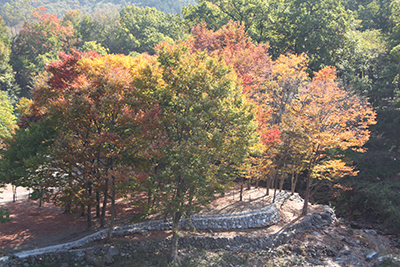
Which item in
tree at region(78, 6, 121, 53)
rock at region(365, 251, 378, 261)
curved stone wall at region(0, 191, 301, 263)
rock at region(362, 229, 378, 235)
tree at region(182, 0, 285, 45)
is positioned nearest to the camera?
curved stone wall at region(0, 191, 301, 263)

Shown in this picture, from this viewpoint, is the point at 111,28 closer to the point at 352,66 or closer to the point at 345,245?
the point at 352,66

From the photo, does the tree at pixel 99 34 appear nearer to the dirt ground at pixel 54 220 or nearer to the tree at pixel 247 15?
the tree at pixel 247 15

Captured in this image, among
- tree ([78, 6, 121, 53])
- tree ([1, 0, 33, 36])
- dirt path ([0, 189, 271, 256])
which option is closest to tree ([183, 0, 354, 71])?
dirt path ([0, 189, 271, 256])

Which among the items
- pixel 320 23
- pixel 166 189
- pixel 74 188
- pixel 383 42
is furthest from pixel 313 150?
pixel 383 42

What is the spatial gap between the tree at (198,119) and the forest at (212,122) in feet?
0.21

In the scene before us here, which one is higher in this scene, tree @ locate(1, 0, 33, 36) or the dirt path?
tree @ locate(1, 0, 33, 36)

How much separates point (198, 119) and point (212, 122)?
2.65ft

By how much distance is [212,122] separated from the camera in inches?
516

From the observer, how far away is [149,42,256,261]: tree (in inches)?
477

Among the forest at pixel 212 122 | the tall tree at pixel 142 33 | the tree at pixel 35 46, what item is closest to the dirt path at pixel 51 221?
the forest at pixel 212 122

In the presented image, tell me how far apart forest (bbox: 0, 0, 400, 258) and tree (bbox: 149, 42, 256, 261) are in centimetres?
6

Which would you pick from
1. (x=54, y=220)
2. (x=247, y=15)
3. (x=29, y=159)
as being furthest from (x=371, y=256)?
(x=247, y=15)

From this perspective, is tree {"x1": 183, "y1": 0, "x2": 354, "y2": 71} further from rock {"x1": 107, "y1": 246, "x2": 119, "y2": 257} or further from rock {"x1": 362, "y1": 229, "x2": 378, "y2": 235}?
rock {"x1": 107, "y1": 246, "x2": 119, "y2": 257}

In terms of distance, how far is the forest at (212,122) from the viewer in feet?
41.5
